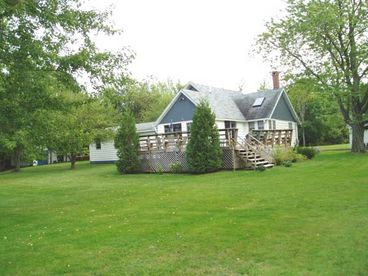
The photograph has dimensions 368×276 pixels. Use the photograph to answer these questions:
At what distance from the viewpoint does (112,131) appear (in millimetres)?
30422

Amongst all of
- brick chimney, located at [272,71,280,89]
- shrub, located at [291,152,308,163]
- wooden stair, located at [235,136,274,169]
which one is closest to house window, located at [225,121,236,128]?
brick chimney, located at [272,71,280,89]

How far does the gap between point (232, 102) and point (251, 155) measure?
1348cm

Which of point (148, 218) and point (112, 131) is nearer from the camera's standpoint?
point (148, 218)

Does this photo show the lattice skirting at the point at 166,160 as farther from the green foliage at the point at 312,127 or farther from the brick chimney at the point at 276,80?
the green foliage at the point at 312,127

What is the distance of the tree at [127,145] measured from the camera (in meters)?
21.2

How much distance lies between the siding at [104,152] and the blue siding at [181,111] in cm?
581

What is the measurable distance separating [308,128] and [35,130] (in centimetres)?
3918

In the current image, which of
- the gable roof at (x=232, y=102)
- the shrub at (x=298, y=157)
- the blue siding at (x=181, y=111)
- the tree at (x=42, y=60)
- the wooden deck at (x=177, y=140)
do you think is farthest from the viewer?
the gable roof at (x=232, y=102)

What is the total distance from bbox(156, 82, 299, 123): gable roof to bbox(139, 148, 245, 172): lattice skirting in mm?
7626

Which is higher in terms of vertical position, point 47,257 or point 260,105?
point 260,105

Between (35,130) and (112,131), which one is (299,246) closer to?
(35,130)

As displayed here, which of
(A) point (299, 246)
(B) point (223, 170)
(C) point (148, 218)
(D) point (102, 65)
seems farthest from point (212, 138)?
(A) point (299, 246)

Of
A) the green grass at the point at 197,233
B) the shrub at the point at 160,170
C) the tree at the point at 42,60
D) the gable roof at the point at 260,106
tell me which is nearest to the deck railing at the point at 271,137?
the shrub at the point at 160,170

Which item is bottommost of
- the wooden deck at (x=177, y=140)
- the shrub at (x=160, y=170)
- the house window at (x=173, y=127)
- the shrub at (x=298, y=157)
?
the shrub at (x=160, y=170)
